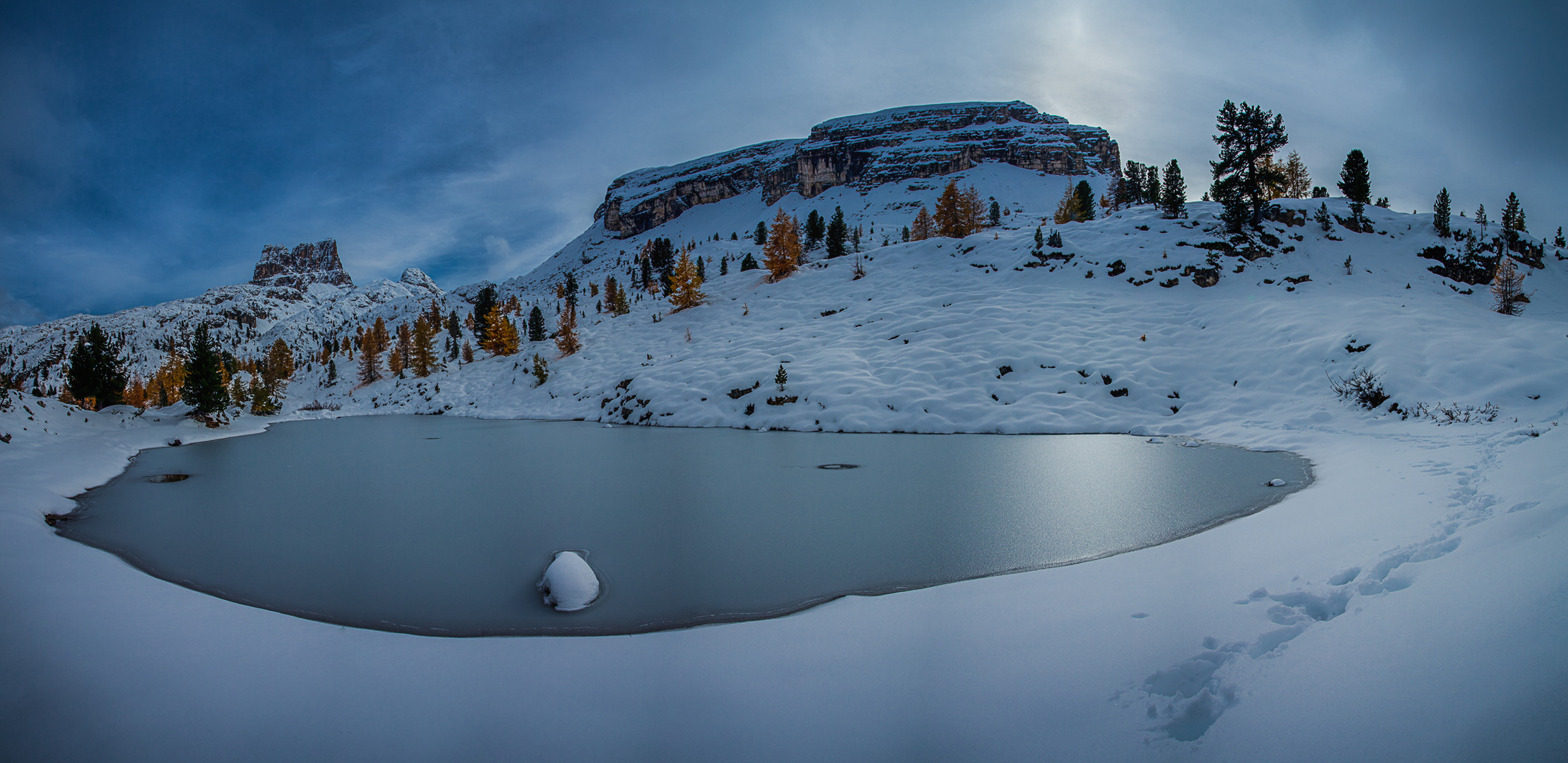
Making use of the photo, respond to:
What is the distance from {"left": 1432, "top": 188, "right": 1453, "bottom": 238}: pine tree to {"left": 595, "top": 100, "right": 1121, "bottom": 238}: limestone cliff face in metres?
128

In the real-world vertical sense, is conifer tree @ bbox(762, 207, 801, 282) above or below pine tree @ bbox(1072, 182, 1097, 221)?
below

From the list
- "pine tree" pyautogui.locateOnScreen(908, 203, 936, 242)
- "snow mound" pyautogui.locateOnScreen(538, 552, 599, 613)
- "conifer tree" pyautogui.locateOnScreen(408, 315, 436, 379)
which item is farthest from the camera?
"pine tree" pyautogui.locateOnScreen(908, 203, 936, 242)

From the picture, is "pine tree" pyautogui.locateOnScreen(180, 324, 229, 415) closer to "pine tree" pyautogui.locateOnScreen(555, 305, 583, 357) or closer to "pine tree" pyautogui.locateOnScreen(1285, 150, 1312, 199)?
"pine tree" pyautogui.locateOnScreen(555, 305, 583, 357)

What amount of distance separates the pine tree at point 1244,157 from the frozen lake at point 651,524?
99.6 ft

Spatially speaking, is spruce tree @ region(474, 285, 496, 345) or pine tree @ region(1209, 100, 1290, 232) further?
spruce tree @ region(474, 285, 496, 345)

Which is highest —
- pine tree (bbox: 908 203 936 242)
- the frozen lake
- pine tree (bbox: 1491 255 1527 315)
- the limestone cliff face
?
the limestone cliff face

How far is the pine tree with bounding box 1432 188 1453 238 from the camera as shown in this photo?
95.6 ft

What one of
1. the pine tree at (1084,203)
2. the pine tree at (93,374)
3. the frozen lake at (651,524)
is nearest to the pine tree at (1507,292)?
the frozen lake at (651,524)

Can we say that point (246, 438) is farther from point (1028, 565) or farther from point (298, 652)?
point (1028, 565)

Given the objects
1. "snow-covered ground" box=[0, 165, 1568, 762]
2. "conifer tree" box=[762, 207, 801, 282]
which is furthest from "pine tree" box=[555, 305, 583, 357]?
"snow-covered ground" box=[0, 165, 1568, 762]

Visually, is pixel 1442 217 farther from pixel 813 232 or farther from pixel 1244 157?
pixel 813 232

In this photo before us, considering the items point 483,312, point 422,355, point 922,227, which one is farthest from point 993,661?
point 483,312

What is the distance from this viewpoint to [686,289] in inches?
1710

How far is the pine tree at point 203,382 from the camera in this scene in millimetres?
23703
